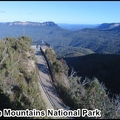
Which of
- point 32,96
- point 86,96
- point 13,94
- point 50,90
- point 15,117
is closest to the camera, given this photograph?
point 15,117

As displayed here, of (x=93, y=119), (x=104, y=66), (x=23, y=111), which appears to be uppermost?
(x=23, y=111)

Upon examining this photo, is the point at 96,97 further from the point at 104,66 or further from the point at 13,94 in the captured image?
the point at 104,66

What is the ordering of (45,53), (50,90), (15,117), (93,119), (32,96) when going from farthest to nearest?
(45,53) → (50,90) → (32,96) → (93,119) → (15,117)

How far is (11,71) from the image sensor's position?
16500 millimetres

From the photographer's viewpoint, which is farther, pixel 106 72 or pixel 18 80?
pixel 106 72

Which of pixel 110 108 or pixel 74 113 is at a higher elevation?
pixel 74 113

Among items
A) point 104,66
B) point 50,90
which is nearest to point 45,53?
point 50,90

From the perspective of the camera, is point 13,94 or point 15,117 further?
point 13,94

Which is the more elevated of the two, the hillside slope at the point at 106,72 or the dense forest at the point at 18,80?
the dense forest at the point at 18,80

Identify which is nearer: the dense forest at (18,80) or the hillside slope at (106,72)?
the dense forest at (18,80)

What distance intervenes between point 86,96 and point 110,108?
6.06 feet

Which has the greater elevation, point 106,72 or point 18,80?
point 18,80

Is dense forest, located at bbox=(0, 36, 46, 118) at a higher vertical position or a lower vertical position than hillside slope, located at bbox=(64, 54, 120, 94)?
higher

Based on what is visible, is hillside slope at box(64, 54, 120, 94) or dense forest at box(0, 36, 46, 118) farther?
hillside slope at box(64, 54, 120, 94)
